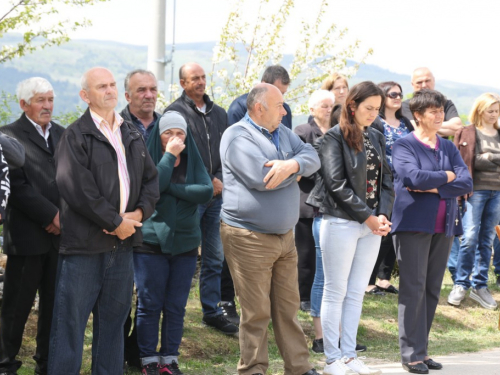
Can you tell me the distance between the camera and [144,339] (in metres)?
5.96

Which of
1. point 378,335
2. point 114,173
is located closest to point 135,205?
point 114,173

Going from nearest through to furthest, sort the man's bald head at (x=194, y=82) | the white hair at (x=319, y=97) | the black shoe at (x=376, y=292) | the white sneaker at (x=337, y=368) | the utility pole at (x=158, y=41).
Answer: the white sneaker at (x=337, y=368) → the man's bald head at (x=194, y=82) → the white hair at (x=319, y=97) → the black shoe at (x=376, y=292) → the utility pole at (x=158, y=41)


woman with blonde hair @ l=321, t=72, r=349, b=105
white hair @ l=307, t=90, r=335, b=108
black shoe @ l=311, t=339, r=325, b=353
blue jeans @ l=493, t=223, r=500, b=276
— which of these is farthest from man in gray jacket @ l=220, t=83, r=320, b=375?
blue jeans @ l=493, t=223, r=500, b=276

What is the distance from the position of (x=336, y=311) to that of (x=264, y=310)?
0.78 m

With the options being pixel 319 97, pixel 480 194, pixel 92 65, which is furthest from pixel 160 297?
pixel 92 65

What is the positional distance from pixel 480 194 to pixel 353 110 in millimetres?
3647

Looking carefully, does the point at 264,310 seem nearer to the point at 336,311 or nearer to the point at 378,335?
the point at 336,311

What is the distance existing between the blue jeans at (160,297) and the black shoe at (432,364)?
7.27 ft

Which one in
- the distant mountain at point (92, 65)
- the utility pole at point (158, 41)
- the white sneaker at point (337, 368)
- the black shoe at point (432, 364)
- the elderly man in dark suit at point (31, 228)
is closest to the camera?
the elderly man in dark suit at point (31, 228)

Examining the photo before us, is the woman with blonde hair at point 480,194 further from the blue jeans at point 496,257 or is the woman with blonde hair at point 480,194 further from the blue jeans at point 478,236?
the blue jeans at point 496,257

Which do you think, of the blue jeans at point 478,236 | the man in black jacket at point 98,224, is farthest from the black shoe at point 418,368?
the blue jeans at point 478,236

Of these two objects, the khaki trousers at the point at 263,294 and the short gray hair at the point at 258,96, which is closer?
the khaki trousers at the point at 263,294

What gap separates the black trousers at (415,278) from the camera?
650 centimetres

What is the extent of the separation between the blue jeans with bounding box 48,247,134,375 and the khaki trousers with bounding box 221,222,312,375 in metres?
0.91
